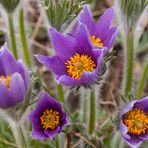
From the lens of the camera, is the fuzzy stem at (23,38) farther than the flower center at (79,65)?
Yes

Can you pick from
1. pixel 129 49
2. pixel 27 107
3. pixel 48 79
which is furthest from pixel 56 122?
pixel 48 79

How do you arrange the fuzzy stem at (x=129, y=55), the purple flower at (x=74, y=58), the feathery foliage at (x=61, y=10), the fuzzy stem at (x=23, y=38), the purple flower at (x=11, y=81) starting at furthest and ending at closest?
the fuzzy stem at (x=23, y=38) < the fuzzy stem at (x=129, y=55) < the feathery foliage at (x=61, y=10) < the purple flower at (x=74, y=58) < the purple flower at (x=11, y=81)

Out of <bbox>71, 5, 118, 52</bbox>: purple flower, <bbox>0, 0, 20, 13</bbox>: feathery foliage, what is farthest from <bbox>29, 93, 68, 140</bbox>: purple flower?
<bbox>0, 0, 20, 13</bbox>: feathery foliage

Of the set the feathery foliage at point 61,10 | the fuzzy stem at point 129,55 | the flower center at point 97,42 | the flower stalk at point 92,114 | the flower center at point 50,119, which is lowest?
the flower stalk at point 92,114

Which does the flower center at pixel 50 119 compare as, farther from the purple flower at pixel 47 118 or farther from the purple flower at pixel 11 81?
the purple flower at pixel 11 81

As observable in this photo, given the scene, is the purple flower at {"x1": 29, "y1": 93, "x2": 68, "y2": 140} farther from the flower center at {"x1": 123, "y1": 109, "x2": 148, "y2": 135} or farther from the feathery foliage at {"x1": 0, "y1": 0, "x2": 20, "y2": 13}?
the feathery foliage at {"x1": 0, "y1": 0, "x2": 20, "y2": 13}

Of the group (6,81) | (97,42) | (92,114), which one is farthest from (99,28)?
(6,81)

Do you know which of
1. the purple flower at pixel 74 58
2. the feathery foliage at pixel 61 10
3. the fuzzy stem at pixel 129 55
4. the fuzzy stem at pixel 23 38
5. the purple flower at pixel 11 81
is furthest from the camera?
the fuzzy stem at pixel 23 38

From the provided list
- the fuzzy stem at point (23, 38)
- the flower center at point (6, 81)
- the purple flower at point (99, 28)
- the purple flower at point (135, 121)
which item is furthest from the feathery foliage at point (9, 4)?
the purple flower at point (135, 121)

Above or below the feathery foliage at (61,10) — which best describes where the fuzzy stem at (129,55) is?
below
